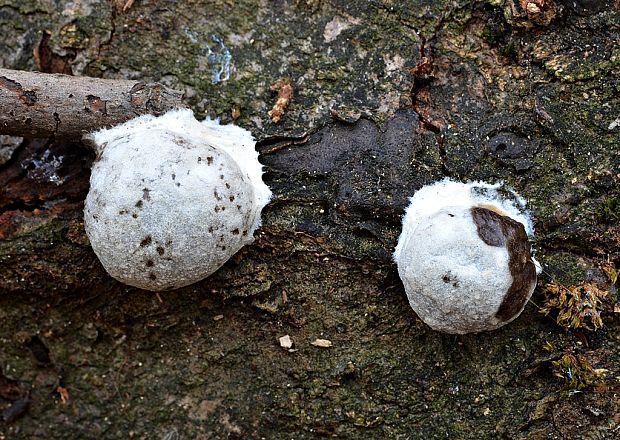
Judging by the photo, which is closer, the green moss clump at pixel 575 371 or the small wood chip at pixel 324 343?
the green moss clump at pixel 575 371

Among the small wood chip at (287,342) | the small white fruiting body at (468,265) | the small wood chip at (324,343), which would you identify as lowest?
the small wood chip at (287,342)

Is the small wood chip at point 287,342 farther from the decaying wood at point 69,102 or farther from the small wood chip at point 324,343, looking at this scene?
the decaying wood at point 69,102

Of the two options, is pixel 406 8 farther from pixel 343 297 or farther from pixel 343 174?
pixel 343 297

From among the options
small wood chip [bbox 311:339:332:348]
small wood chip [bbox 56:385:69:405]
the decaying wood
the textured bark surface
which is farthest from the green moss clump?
small wood chip [bbox 56:385:69:405]

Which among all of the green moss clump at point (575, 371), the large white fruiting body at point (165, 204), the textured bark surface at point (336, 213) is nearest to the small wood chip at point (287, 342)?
the textured bark surface at point (336, 213)

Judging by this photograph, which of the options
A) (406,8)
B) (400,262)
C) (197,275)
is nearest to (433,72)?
(406,8)
